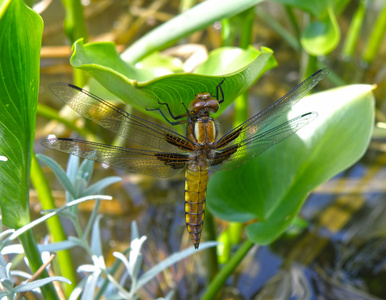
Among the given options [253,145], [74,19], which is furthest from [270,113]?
[74,19]

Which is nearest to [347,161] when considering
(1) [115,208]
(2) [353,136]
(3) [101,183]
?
(2) [353,136]

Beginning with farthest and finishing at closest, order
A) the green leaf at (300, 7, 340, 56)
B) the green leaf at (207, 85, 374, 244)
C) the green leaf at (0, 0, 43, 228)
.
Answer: the green leaf at (300, 7, 340, 56)
the green leaf at (207, 85, 374, 244)
the green leaf at (0, 0, 43, 228)

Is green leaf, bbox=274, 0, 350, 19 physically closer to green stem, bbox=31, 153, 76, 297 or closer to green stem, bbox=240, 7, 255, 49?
green stem, bbox=240, 7, 255, 49

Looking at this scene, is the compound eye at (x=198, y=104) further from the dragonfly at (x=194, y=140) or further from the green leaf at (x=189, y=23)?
the green leaf at (x=189, y=23)

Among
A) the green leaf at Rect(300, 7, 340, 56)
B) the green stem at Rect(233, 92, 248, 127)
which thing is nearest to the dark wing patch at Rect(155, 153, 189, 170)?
the green stem at Rect(233, 92, 248, 127)

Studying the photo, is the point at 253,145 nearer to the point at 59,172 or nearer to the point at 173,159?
the point at 173,159

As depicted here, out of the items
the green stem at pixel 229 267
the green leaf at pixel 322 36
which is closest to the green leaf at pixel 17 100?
the green stem at pixel 229 267
